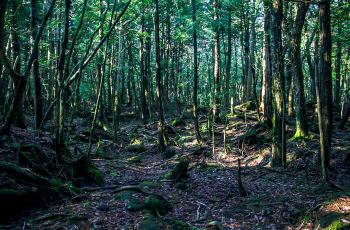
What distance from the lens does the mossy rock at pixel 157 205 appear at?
9.77 m

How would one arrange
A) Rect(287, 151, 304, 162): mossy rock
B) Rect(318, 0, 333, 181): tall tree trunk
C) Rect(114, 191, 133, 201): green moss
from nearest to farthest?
Rect(114, 191, 133, 201): green moss → Rect(318, 0, 333, 181): tall tree trunk → Rect(287, 151, 304, 162): mossy rock

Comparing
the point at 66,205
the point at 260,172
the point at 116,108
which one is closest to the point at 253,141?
the point at 260,172

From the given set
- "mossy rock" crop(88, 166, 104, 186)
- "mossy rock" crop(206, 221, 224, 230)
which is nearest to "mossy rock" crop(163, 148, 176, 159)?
"mossy rock" crop(88, 166, 104, 186)

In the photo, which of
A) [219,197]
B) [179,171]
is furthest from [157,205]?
[179,171]

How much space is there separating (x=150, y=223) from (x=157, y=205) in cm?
134

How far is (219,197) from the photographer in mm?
11984

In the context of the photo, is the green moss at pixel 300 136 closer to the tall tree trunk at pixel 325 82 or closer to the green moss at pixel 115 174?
the tall tree trunk at pixel 325 82

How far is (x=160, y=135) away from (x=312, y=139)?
888 centimetres

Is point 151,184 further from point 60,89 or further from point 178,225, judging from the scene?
point 60,89

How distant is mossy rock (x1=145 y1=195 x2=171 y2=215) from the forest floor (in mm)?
Answer: 44

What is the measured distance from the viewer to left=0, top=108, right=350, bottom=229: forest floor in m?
8.54

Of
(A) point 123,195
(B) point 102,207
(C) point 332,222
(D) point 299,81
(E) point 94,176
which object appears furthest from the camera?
(D) point 299,81

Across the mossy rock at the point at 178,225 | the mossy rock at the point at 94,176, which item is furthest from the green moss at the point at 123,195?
the mossy rock at the point at 94,176

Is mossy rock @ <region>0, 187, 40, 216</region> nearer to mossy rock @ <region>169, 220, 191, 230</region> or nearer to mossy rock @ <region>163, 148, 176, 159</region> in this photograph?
mossy rock @ <region>169, 220, 191, 230</region>
